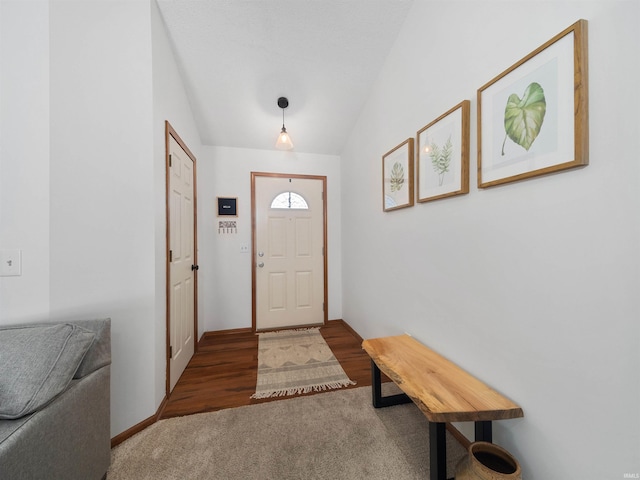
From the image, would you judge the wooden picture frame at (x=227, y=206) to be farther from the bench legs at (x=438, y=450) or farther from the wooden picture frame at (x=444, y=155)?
the bench legs at (x=438, y=450)

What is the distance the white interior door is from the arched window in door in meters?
1.02

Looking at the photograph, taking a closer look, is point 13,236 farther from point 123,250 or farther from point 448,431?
point 448,431

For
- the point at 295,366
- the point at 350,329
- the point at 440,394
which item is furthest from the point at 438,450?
the point at 350,329

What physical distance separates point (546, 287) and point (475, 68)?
1.13 m

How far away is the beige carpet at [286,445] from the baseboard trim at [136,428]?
0.03m

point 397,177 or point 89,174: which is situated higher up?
point 397,177

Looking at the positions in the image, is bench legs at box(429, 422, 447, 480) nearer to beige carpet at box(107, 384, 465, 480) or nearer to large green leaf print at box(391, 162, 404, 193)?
beige carpet at box(107, 384, 465, 480)

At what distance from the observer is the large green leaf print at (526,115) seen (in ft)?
3.07

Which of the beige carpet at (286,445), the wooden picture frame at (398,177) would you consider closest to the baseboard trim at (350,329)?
the beige carpet at (286,445)

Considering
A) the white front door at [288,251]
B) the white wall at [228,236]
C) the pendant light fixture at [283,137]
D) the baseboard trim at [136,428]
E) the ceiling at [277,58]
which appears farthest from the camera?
the white front door at [288,251]

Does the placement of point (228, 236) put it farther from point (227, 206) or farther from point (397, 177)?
point (397, 177)

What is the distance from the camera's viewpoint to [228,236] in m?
3.03

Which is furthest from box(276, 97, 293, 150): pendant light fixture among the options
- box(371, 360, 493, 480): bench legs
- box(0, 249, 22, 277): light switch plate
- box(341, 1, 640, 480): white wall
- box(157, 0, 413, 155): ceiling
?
box(371, 360, 493, 480): bench legs

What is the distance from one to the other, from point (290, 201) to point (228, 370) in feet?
6.74
